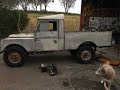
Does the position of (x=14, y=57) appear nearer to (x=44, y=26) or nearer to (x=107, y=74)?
(x=44, y=26)

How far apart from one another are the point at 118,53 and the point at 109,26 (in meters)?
5.20

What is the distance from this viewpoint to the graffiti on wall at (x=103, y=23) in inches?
727

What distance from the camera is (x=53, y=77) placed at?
950 cm

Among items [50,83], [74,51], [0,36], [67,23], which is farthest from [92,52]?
[67,23]

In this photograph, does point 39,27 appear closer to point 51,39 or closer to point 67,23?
point 51,39

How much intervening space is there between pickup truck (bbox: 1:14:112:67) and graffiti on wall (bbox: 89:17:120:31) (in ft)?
24.1

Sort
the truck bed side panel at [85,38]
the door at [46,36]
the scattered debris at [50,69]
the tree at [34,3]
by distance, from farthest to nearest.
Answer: the tree at [34,3] < the truck bed side panel at [85,38] < the door at [46,36] < the scattered debris at [50,69]

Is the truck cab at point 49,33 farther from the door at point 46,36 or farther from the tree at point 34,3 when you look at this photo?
the tree at point 34,3

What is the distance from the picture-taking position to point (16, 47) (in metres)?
10.9

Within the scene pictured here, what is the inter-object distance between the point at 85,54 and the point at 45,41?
6.45 feet

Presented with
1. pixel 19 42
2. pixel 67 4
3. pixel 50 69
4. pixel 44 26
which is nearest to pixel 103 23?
pixel 44 26

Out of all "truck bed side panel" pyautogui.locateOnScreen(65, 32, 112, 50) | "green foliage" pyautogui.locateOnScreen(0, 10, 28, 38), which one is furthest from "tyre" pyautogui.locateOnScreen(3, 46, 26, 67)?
"green foliage" pyautogui.locateOnScreen(0, 10, 28, 38)

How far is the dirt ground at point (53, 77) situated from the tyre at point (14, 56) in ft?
0.81

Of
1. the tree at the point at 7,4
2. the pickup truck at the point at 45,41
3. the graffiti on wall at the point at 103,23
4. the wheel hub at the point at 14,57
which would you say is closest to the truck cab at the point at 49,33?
the pickup truck at the point at 45,41
